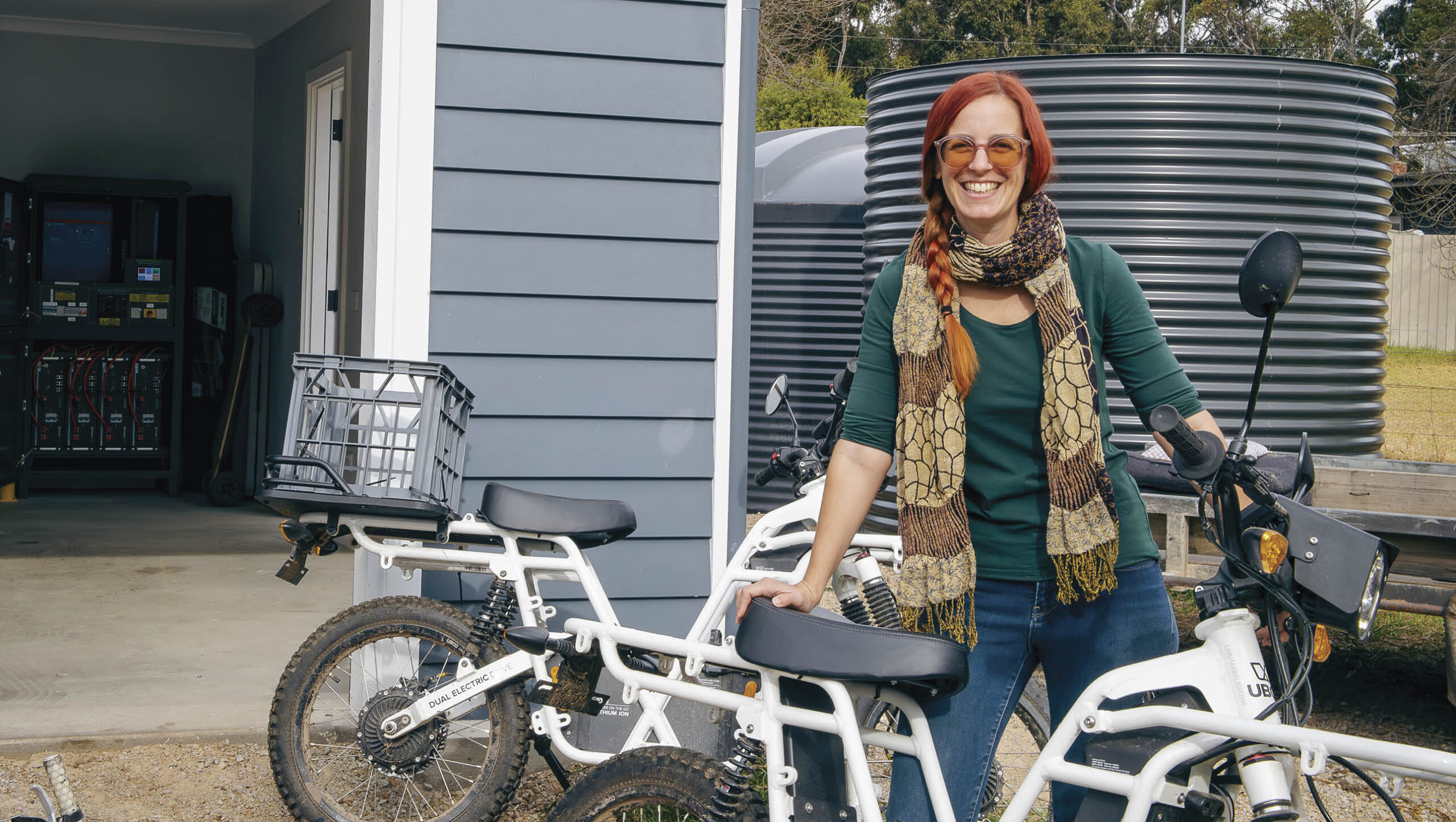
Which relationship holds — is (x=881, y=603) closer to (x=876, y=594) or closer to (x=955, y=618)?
(x=876, y=594)

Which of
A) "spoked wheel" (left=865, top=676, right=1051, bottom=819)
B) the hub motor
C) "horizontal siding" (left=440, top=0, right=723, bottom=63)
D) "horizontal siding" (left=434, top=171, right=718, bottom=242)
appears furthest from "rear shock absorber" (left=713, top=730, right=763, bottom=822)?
"horizontal siding" (left=440, top=0, right=723, bottom=63)

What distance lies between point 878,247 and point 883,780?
3934 mm

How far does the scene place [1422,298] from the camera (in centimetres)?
2230


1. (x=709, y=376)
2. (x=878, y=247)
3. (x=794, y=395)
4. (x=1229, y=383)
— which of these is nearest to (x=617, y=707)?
(x=709, y=376)

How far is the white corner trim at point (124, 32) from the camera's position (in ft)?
31.6

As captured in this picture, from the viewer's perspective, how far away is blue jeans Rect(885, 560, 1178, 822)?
2238 millimetres

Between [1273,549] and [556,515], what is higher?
[1273,549]

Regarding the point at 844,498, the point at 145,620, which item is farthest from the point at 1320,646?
the point at 145,620

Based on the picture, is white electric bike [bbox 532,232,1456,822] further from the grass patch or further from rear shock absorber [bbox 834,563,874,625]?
the grass patch

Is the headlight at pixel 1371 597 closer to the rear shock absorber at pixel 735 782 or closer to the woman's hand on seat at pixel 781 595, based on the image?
the woman's hand on seat at pixel 781 595

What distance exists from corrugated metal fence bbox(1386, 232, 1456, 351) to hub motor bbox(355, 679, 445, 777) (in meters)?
22.3

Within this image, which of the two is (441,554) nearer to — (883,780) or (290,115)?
(883,780)

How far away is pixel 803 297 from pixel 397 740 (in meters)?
5.51

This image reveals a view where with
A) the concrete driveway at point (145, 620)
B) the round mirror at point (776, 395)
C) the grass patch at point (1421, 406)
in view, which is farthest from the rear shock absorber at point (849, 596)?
the grass patch at point (1421, 406)
